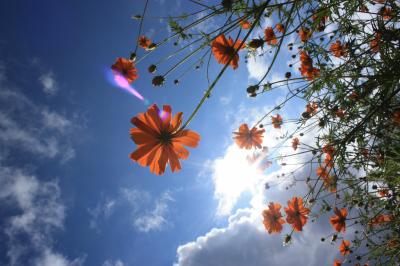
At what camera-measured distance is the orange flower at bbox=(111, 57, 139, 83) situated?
1942 mm

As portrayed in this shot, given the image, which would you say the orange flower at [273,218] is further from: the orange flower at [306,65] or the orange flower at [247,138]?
the orange flower at [306,65]

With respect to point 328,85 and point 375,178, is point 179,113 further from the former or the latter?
point 375,178

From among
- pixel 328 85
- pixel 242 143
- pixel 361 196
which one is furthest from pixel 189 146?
pixel 361 196

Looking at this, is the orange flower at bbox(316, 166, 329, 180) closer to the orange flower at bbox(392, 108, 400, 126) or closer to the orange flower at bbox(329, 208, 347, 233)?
the orange flower at bbox(392, 108, 400, 126)

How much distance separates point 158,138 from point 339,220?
98.7 inches

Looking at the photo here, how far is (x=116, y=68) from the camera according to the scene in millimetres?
2090

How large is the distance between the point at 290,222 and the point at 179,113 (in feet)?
6.27

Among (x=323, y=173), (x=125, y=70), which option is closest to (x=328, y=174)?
(x=323, y=173)

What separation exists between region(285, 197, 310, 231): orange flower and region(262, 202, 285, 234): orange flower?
29 cm

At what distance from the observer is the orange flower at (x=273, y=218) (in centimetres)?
288

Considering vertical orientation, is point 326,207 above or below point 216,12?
below

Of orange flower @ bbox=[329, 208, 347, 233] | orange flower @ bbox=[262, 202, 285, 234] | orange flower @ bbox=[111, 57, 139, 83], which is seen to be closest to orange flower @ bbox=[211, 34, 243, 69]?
orange flower @ bbox=[111, 57, 139, 83]

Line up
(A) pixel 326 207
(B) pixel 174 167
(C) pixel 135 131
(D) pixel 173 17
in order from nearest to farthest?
(C) pixel 135 131 < (B) pixel 174 167 < (D) pixel 173 17 < (A) pixel 326 207

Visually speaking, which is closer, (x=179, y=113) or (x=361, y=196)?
(x=179, y=113)
